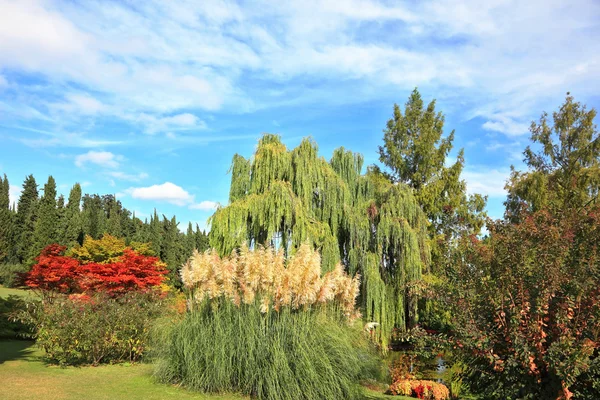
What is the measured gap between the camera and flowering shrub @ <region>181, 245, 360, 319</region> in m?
6.92

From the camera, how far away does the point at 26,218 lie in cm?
3369

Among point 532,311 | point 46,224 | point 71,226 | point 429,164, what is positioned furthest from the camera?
point 71,226

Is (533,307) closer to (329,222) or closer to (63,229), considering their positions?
(329,222)

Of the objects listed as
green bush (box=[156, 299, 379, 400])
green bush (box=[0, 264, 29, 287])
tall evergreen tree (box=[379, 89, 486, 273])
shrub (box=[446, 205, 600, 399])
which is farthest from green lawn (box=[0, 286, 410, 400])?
green bush (box=[0, 264, 29, 287])

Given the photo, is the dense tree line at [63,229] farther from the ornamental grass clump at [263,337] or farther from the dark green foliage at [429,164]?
the ornamental grass clump at [263,337]

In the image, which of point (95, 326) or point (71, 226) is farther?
point (71, 226)

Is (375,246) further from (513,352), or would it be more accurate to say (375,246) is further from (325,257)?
(513,352)

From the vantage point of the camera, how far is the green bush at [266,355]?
21.4 feet

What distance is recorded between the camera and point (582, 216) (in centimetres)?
518

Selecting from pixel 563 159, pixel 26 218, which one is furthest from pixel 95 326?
pixel 26 218

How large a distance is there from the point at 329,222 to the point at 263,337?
797cm

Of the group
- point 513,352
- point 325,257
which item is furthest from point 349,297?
point 325,257

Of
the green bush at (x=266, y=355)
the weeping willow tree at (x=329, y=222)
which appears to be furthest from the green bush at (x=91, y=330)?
the weeping willow tree at (x=329, y=222)

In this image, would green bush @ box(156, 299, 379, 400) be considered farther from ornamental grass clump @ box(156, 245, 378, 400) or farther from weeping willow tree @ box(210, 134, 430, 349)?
weeping willow tree @ box(210, 134, 430, 349)
